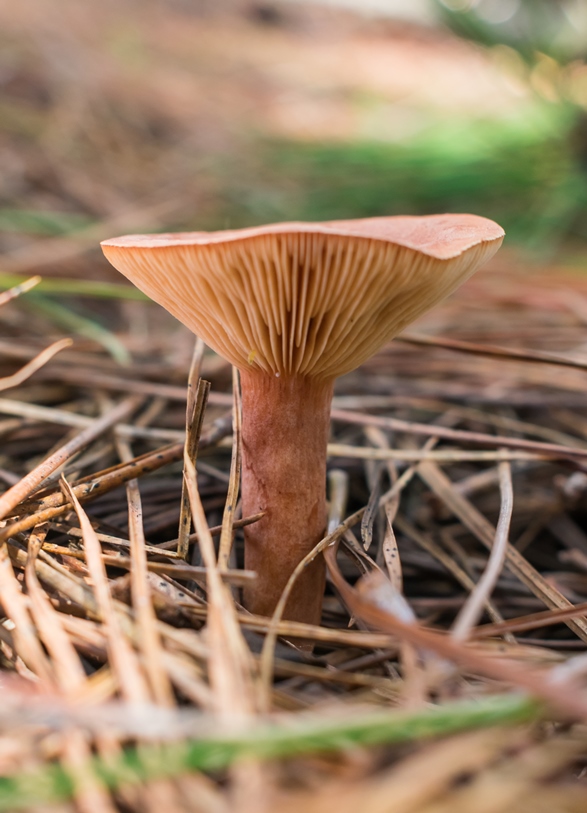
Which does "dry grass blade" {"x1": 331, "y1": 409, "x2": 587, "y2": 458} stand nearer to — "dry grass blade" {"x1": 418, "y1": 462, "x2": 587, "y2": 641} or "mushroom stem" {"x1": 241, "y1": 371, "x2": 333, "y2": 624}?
"dry grass blade" {"x1": 418, "y1": 462, "x2": 587, "y2": 641}

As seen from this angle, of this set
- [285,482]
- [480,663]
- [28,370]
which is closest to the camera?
[480,663]

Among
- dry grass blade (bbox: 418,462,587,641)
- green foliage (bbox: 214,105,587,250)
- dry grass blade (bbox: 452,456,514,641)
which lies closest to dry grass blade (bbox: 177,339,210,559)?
dry grass blade (bbox: 452,456,514,641)

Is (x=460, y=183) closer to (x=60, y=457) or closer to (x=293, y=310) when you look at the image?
(x=293, y=310)

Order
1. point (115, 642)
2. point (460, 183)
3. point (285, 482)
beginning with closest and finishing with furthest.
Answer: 1. point (115, 642)
2. point (285, 482)
3. point (460, 183)

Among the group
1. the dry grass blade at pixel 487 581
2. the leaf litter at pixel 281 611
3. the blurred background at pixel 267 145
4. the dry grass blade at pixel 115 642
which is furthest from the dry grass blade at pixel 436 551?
the blurred background at pixel 267 145

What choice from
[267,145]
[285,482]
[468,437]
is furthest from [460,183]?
[285,482]

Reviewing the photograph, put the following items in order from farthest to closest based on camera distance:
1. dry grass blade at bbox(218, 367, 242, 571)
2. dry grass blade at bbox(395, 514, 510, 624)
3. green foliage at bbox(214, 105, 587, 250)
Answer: green foliage at bbox(214, 105, 587, 250), dry grass blade at bbox(395, 514, 510, 624), dry grass blade at bbox(218, 367, 242, 571)

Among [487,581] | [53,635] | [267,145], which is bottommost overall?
[53,635]
